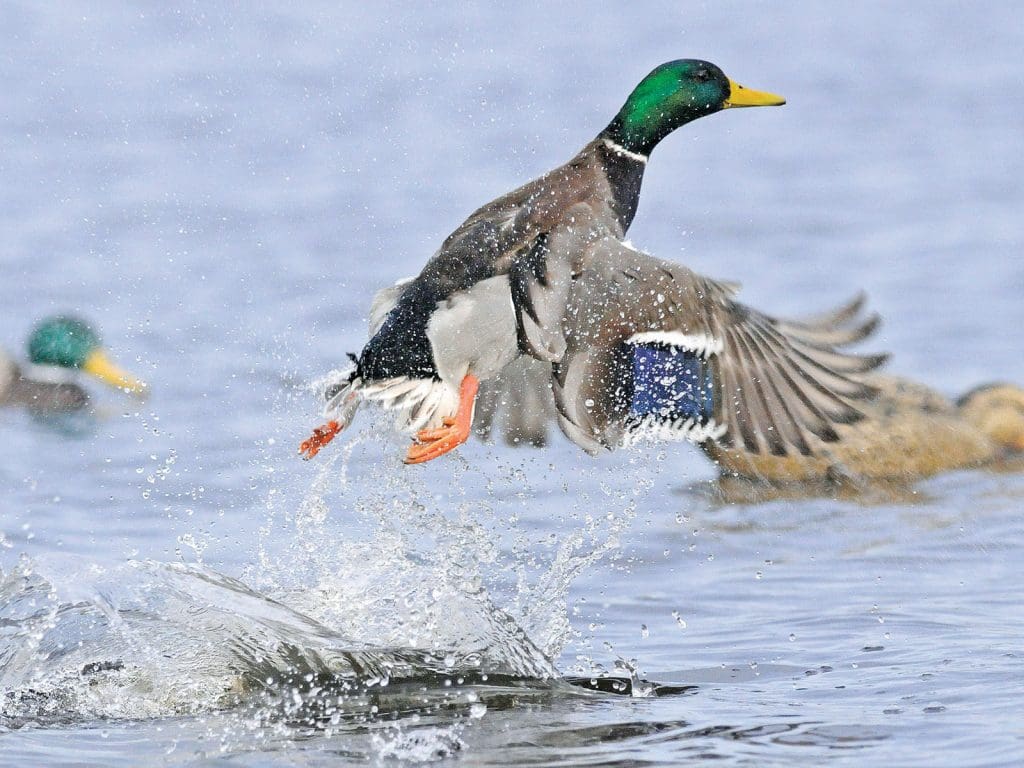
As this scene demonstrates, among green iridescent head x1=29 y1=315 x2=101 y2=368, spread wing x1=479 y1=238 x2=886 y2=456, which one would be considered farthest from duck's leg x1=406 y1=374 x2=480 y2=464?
green iridescent head x1=29 y1=315 x2=101 y2=368

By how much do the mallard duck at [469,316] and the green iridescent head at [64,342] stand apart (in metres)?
4.32

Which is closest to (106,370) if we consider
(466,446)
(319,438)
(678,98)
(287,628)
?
(466,446)

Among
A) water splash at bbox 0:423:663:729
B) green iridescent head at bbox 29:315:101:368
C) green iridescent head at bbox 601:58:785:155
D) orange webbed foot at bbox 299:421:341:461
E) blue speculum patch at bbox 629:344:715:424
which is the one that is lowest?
water splash at bbox 0:423:663:729

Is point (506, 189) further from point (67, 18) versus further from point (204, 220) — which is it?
point (67, 18)

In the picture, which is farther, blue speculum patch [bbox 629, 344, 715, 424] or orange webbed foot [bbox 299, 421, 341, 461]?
orange webbed foot [bbox 299, 421, 341, 461]

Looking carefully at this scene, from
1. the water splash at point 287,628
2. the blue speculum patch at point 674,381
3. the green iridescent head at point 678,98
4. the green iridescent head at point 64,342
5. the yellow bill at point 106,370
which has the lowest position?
the water splash at point 287,628

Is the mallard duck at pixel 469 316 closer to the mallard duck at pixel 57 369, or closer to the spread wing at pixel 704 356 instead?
the spread wing at pixel 704 356

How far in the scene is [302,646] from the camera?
185 inches

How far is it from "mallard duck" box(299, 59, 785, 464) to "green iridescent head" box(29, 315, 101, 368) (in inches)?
170

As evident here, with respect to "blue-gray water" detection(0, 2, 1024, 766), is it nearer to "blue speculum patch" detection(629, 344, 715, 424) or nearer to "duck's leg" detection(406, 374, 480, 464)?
"duck's leg" detection(406, 374, 480, 464)

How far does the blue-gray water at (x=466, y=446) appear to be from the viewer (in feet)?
14.5

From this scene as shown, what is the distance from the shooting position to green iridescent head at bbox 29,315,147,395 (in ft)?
30.1

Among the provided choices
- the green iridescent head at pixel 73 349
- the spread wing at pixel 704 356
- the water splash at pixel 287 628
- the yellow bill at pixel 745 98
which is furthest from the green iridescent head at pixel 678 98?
the green iridescent head at pixel 73 349

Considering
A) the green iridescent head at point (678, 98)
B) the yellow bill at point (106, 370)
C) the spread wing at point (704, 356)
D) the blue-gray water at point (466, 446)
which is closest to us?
the blue-gray water at point (466, 446)
